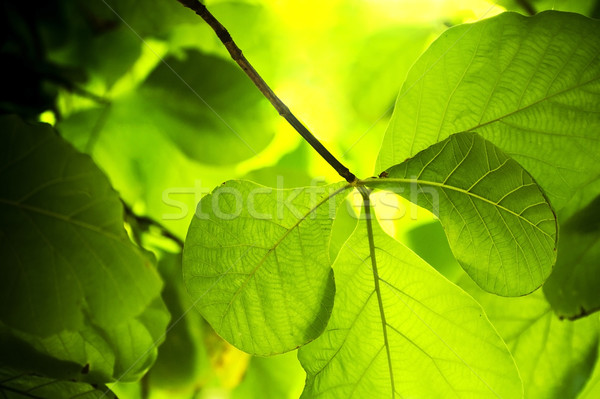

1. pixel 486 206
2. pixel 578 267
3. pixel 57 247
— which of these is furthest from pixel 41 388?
pixel 578 267

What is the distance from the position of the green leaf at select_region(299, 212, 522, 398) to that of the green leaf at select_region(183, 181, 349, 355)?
6cm

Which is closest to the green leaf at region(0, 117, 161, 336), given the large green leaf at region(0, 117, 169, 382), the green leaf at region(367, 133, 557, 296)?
the large green leaf at region(0, 117, 169, 382)

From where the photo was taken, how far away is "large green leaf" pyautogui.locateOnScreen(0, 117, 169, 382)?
1.24 feet

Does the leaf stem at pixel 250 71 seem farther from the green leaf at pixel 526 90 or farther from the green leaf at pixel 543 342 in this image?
the green leaf at pixel 543 342

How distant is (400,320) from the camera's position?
15.6 inches

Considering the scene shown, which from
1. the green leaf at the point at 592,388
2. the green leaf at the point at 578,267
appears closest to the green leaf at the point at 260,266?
the green leaf at the point at 578,267

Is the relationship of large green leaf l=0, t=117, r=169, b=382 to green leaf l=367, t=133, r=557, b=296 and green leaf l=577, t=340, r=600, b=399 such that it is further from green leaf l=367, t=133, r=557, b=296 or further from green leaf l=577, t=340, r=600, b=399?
green leaf l=577, t=340, r=600, b=399

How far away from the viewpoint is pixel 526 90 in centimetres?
36

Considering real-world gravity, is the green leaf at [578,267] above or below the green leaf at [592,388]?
above

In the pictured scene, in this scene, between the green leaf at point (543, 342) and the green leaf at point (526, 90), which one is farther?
the green leaf at point (543, 342)

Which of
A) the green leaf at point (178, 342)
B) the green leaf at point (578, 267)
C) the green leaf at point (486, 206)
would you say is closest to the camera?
the green leaf at point (486, 206)

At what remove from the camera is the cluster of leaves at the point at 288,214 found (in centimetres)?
34

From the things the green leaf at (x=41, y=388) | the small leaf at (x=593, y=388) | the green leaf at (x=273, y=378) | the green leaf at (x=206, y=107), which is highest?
the green leaf at (x=206, y=107)

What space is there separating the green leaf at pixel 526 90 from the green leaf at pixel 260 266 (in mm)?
142
